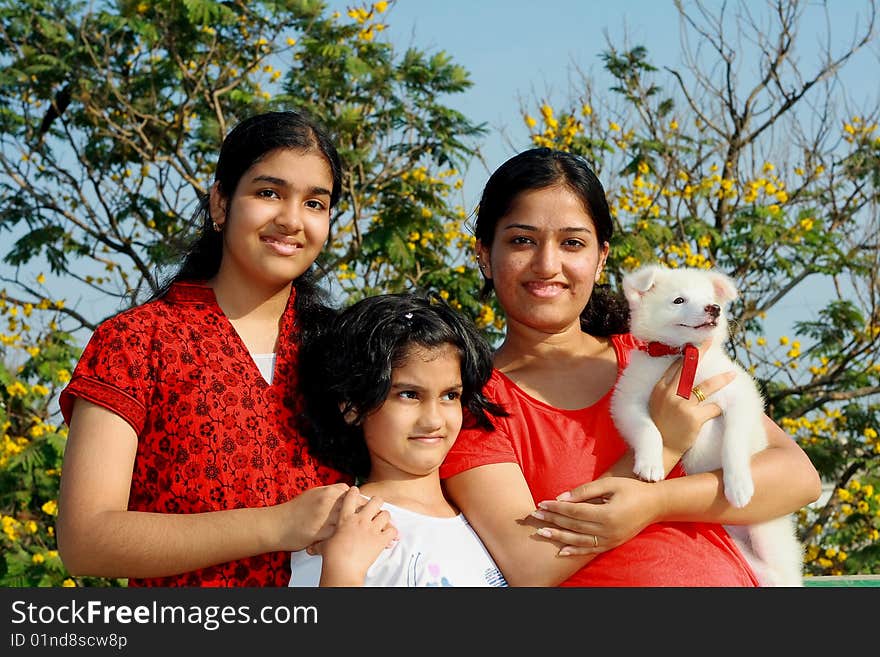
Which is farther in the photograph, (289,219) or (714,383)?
(714,383)

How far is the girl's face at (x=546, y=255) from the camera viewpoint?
2457 millimetres

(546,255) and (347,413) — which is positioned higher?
(546,255)

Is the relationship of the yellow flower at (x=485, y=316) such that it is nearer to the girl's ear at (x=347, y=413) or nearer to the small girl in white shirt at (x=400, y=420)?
the small girl in white shirt at (x=400, y=420)

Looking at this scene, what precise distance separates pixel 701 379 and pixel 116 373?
4.84 feet

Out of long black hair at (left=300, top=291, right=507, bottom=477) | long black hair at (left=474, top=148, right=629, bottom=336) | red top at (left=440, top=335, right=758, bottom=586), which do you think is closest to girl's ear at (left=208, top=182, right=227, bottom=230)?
long black hair at (left=300, top=291, right=507, bottom=477)

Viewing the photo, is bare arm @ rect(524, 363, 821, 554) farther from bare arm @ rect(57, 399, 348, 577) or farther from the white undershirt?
the white undershirt

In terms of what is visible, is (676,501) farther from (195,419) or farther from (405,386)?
(195,419)

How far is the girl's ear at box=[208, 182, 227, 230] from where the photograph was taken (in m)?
2.37

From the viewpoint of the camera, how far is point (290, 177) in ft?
7.50

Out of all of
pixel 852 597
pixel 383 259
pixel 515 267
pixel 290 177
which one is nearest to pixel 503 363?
pixel 515 267

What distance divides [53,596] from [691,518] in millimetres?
1503

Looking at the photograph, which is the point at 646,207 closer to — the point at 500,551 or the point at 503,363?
the point at 503,363

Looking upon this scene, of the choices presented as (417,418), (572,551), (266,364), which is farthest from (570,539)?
(266,364)

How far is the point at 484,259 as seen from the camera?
2.65m
